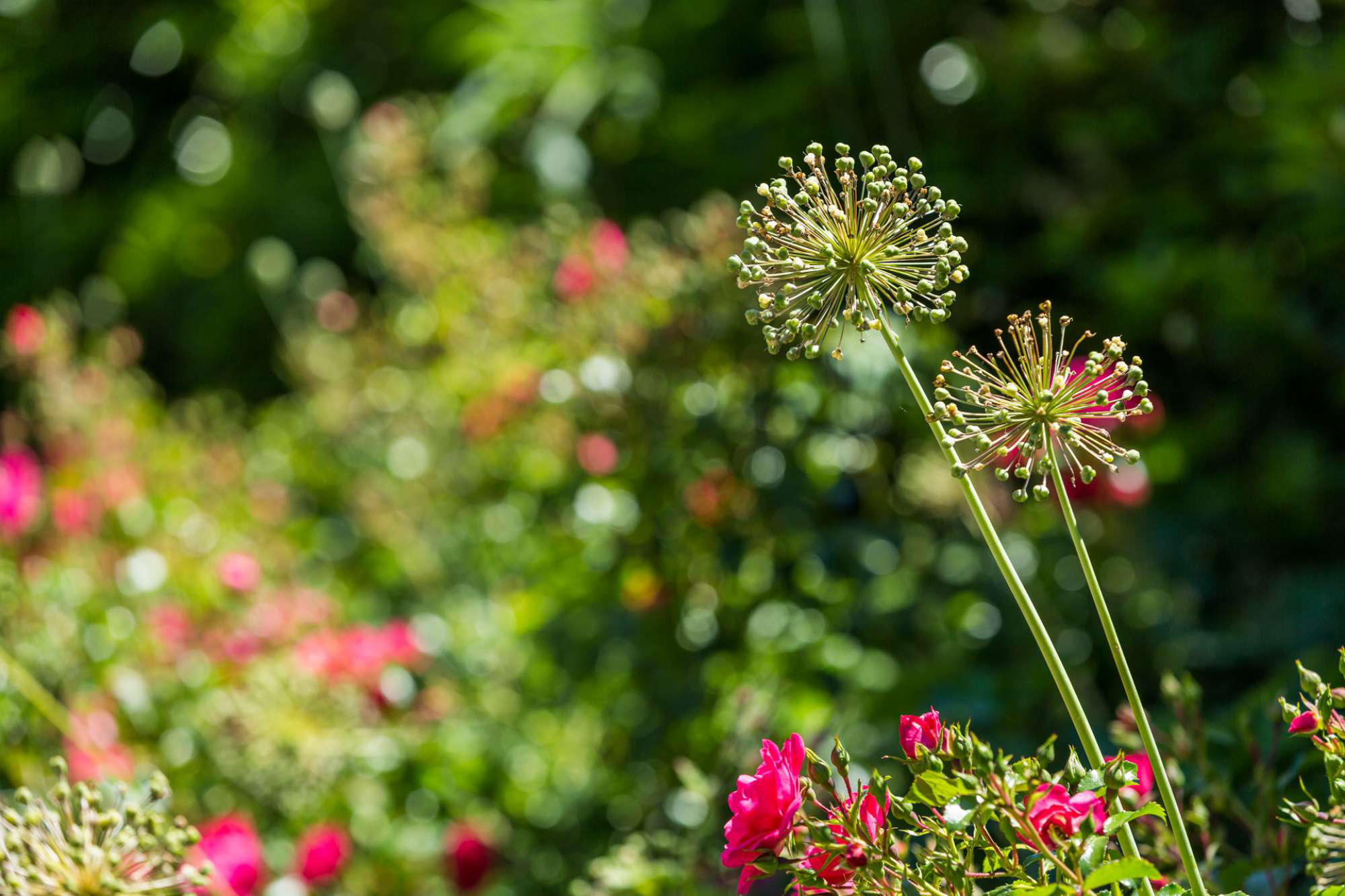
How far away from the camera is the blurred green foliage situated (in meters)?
1.42

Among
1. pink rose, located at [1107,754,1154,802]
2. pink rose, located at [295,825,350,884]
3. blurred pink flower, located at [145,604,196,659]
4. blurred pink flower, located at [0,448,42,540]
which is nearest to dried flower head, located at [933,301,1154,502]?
pink rose, located at [1107,754,1154,802]

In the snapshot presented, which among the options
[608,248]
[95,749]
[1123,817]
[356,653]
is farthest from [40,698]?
[1123,817]

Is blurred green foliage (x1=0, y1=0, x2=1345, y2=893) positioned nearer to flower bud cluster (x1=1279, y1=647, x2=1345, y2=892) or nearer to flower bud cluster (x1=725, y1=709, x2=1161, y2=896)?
flower bud cluster (x1=1279, y1=647, x2=1345, y2=892)

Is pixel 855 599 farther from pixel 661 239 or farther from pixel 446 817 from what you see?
pixel 661 239

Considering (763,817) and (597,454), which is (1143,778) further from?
(597,454)

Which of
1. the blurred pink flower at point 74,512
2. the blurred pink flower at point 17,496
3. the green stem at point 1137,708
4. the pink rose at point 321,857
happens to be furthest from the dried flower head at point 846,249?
the blurred pink flower at point 74,512

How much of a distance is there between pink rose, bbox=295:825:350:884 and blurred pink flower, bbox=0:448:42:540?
0.90 metres

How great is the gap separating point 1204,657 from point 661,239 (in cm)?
111

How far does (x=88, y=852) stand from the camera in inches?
26.4

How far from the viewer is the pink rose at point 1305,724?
0.55 metres

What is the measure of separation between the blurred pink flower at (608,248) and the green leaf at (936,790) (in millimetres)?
1178

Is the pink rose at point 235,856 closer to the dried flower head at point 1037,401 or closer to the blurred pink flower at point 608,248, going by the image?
the blurred pink flower at point 608,248

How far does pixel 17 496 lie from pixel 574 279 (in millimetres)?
1063

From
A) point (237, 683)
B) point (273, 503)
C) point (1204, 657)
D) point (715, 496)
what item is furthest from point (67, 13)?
point (1204, 657)
